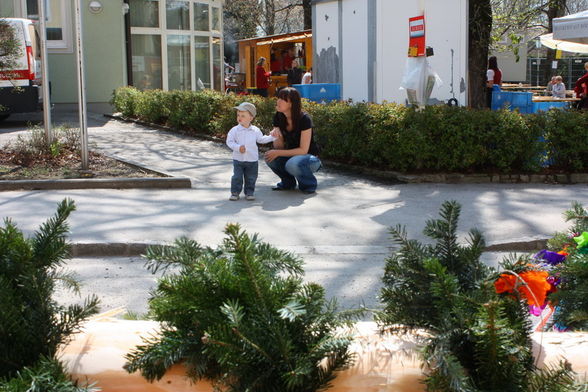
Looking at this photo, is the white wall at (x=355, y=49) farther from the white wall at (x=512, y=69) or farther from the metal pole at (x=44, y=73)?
the white wall at (x=512, y=69)

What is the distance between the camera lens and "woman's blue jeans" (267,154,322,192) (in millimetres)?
10602

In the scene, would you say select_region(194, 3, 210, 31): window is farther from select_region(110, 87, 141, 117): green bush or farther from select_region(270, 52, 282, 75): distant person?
select_region(270, 52, 282, 75): distant person

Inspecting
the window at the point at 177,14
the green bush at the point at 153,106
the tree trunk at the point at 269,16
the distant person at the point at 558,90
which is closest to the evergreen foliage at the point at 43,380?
the green bush at the point at 153,106

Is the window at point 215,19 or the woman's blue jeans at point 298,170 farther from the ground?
the window at point 215,19

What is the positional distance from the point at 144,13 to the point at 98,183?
14367 millimetres

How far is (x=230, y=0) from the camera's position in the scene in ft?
145

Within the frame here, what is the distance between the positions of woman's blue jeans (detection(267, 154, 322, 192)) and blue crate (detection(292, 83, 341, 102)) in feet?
22.3

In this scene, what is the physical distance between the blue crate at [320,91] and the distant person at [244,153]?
7436mm

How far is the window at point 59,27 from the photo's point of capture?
22844mm

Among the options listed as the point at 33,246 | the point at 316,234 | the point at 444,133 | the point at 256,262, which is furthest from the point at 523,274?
the point at 444,133

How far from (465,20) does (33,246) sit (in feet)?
52.7

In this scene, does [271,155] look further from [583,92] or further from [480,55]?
[583,92]

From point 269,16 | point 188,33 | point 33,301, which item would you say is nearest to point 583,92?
point 188,33

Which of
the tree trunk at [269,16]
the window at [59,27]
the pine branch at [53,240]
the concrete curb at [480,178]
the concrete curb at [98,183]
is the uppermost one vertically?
the tree trunk at [269,16]
